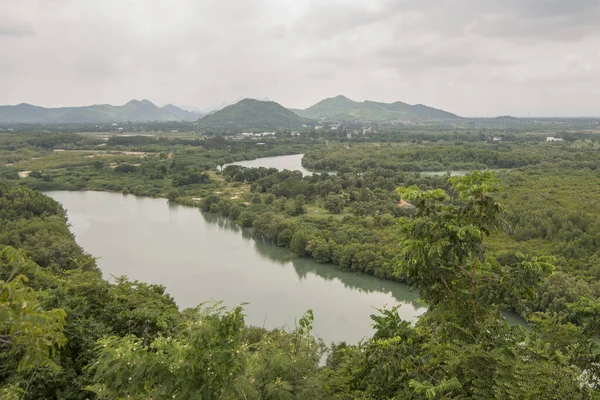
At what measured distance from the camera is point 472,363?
3.67 meters

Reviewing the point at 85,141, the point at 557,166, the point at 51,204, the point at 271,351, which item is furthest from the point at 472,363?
the point at 85,141

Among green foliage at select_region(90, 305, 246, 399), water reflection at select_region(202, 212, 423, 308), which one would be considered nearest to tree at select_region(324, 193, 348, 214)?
water reflection at select_region(202, 212, 423, 308)

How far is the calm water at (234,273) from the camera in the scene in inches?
537

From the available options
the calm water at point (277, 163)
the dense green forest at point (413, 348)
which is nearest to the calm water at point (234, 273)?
the dense green forest at point (413, 348)

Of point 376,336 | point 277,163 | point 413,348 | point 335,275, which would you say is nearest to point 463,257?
point 413,348

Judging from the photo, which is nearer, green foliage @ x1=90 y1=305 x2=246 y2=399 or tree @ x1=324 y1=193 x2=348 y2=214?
green foliage @ x1=90 y1=305 x2=246 y2=399

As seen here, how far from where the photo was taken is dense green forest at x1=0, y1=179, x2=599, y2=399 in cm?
297

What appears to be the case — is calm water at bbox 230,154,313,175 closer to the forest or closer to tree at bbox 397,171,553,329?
the forest

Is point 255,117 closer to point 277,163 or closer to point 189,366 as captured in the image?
point 277,163

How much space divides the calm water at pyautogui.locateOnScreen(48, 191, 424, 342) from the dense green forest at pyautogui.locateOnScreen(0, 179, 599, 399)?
7770 millimetres

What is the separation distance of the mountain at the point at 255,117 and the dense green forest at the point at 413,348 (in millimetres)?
117148

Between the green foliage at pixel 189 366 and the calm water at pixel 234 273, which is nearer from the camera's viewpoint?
the green foliage at pixel 189 366

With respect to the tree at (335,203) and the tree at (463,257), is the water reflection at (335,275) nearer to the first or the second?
the tree at (335,203)

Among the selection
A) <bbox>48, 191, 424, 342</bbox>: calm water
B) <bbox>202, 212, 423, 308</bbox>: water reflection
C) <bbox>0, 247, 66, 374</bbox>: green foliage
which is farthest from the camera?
<bbox>202, 212, 423, 308</bbox>: water reflection
